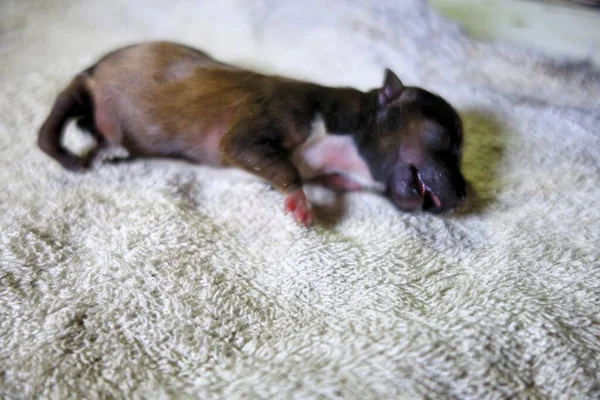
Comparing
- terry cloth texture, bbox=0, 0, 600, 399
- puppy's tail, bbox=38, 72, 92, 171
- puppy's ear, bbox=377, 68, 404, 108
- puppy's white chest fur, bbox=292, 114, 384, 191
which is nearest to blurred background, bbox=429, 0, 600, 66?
terry cloth texture, bbox=0, 0, 600, 399

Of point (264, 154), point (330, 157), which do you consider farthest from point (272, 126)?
point (330, 157)

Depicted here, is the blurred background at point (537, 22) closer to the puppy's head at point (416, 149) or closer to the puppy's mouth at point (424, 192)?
the puppy's head at point (416, 149)

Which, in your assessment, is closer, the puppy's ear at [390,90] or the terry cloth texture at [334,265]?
the terry cloth texture at [334,265]

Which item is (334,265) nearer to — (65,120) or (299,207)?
(299,207)

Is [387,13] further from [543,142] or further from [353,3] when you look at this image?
[543,142]

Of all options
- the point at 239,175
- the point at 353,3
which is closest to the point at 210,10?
the point at 353,3

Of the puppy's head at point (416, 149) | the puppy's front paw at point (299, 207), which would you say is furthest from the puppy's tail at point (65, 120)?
the puppy's head at point (416, 149)
